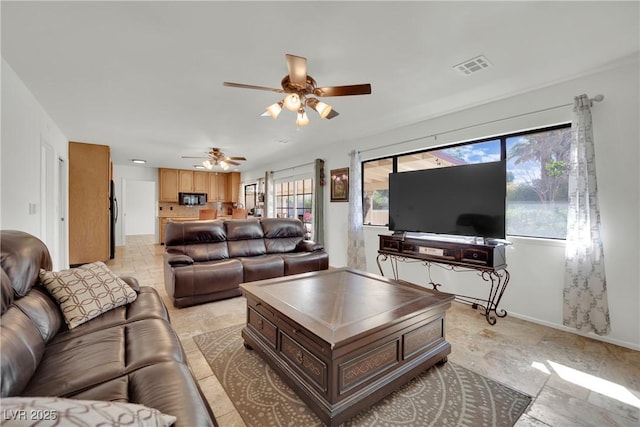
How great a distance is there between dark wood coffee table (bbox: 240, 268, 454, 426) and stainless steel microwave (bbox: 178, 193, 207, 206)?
7.69 metres

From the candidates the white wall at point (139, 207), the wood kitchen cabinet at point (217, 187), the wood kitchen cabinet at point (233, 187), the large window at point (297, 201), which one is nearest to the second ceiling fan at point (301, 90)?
the large window at point (297, 201)

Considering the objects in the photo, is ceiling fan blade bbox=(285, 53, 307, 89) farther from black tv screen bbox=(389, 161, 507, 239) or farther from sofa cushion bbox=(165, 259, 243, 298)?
sofa cushion bbox=(165, 259, 243, 298)

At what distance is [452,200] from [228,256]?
3.09 metres

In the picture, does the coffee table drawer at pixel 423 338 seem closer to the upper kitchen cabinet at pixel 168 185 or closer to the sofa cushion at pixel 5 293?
the sofa cushion at pixel 5 293

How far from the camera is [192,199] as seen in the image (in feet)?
29.7

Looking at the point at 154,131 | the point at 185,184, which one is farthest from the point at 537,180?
the point at 185,184

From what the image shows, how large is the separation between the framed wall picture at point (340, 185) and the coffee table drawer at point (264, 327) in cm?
316

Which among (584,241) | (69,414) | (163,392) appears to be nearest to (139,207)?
(163,392)

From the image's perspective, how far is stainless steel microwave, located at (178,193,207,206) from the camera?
29.1ft

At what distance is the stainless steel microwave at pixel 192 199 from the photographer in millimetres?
8875

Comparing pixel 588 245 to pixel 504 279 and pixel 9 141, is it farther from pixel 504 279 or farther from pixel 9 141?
pixel 9 141

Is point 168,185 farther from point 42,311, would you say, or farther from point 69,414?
point 69,414

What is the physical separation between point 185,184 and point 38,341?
832cm

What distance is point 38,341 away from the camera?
4.34 feet
